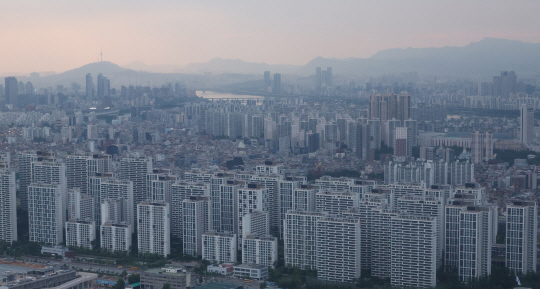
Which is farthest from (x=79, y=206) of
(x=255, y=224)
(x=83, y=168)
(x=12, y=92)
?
(x=12, y=92)

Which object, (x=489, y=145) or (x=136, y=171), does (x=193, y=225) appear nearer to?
(x=136, y=171)

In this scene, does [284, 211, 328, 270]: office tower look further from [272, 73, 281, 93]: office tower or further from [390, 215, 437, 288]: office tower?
[272, 73, 281, 93]: office tower

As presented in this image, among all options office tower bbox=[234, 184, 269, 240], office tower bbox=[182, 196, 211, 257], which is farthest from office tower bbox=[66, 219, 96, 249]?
office tower bbox=[234, 184, 269, 240]

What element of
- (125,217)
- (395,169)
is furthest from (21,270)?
(395,169)

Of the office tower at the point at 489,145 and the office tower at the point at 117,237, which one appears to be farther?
the office tower at the point at 489,145

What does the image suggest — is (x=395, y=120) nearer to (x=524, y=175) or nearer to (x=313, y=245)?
(x=524, y=175)

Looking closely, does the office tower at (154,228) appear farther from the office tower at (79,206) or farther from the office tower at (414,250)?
the office tower at (414,250)

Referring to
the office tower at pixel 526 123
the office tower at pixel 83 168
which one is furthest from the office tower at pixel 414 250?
the office tower at pixel 526 123
